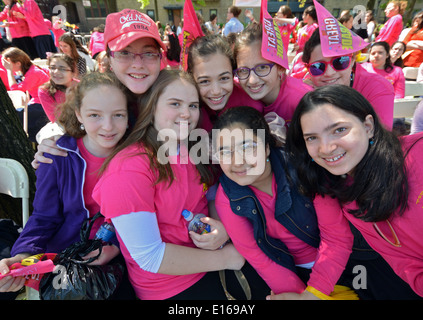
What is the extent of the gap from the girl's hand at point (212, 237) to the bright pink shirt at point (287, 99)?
97 cm

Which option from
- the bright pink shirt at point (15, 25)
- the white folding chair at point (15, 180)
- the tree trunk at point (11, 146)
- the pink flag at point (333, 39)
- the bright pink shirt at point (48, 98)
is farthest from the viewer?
the bright pink shirt at point (15, 25)

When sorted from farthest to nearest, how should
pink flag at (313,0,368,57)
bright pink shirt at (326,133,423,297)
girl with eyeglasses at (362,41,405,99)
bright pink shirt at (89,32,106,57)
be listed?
bright pink shirt at (89,32,106,57), girl with eyeglasses at (362,41,405,99), pink flag at (313,0,368,57), bright pink shirt at (326,133,423,297)

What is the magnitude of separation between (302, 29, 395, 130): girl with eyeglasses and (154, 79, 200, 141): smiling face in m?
1.30

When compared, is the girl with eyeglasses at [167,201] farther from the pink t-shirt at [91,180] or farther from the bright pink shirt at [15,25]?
the bright pink shirt at [15,25]

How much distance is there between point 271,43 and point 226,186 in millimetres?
1192

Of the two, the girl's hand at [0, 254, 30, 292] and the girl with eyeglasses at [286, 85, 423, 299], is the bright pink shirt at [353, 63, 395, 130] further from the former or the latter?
the girl's hand at [0, 254, 30, 292]

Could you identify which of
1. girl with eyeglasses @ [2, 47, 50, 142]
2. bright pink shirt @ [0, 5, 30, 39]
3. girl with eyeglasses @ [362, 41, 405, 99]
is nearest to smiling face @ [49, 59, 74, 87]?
girl with eyeglasses @ [2, 47, 50, 142]

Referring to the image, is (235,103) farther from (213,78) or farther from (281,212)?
(281,212)

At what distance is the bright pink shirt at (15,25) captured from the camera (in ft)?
26.9

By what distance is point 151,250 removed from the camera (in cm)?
159

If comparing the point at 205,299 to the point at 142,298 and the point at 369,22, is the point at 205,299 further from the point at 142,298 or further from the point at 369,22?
the point at 369,22

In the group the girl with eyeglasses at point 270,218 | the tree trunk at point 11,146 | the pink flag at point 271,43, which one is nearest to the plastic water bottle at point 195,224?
the girl with eyeglasses at point 270,218

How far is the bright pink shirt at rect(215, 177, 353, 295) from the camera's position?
1686 mm

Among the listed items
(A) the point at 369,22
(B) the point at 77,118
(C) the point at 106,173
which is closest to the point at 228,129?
(C) the point at 106,173
